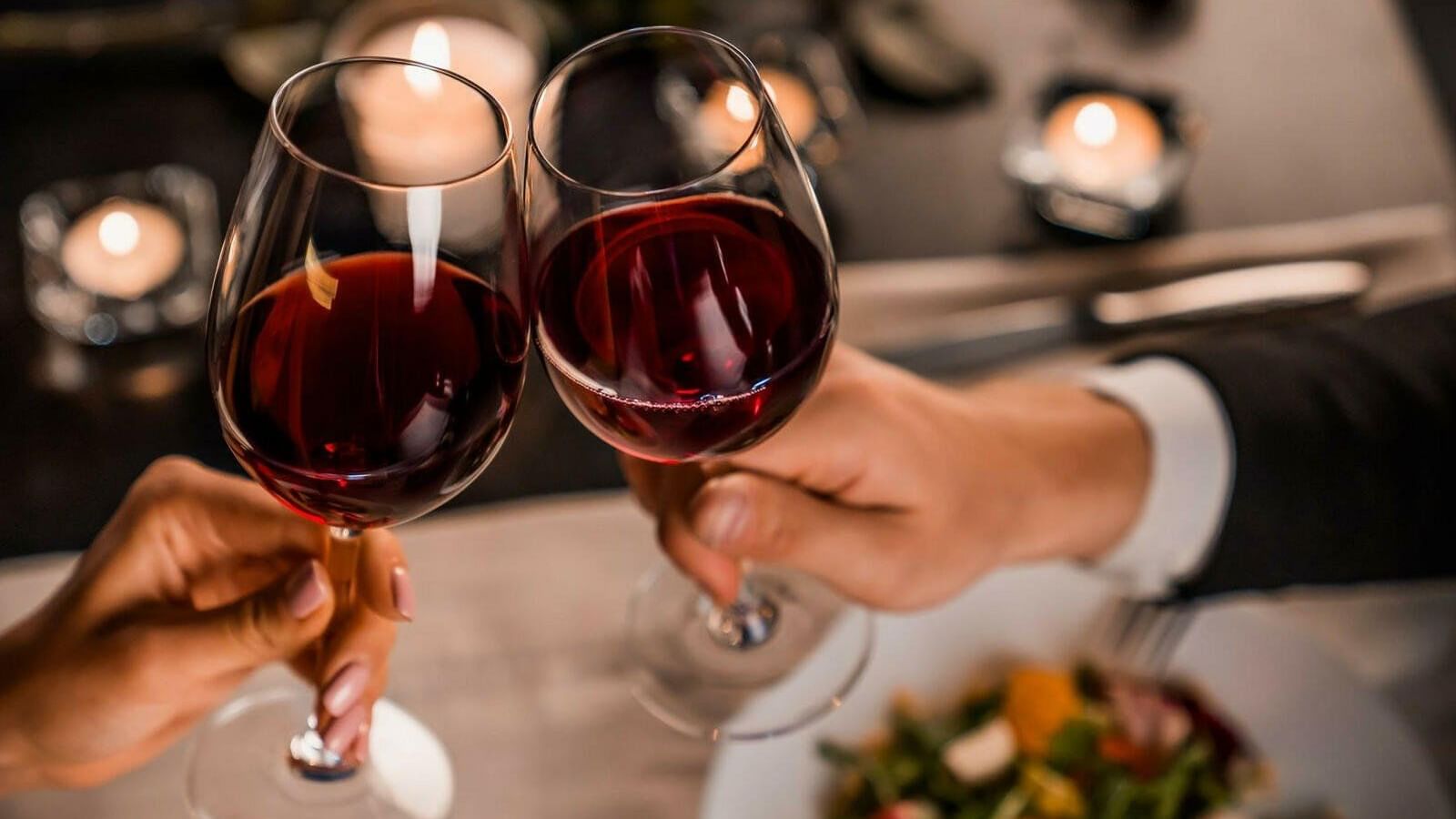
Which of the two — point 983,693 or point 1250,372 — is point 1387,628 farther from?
point 983,693

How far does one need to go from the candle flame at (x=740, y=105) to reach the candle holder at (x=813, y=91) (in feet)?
1.70

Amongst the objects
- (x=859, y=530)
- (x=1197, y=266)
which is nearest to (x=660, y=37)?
(x=859, y=530)

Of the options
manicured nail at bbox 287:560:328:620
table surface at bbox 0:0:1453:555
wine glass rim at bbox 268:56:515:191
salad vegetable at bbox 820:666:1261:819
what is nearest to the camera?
wine glass rim at bbox 268:56:515:191

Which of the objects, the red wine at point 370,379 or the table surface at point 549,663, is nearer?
the red wine at point 370,379

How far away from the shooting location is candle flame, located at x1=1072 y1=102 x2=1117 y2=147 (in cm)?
126

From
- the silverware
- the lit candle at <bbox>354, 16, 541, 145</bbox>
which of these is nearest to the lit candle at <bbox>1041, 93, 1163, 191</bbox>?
the silverware

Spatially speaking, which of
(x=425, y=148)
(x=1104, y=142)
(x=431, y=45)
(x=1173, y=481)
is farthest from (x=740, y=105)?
(x=1104, y=142)

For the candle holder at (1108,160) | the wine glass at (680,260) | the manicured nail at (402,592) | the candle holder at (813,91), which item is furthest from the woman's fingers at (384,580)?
the candle holder at (1108,160)

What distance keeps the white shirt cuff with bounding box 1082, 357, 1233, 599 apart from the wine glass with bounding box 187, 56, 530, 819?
53cm

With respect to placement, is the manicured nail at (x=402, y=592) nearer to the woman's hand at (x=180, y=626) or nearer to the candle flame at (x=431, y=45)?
the woman's hand at (x=180, y=626)

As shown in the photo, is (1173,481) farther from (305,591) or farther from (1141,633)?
(305,591)

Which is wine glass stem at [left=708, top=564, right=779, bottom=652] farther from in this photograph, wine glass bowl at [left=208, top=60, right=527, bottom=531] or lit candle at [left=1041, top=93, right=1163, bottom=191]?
lit candle at [left=1041, top=93, right=1163, bottom=191]

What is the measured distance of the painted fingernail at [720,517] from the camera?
75 centimetres

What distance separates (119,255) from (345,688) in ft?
1.89
